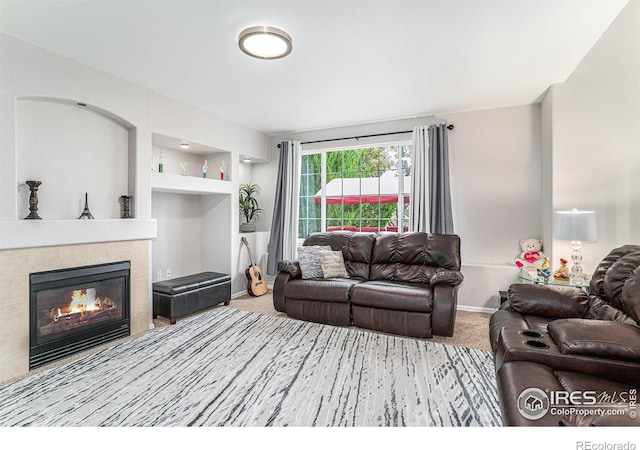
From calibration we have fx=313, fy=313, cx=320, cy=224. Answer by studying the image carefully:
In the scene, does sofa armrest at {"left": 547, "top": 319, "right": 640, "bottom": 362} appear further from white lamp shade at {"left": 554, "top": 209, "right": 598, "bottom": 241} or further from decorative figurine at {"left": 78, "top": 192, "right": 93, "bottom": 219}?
decorative figurine at {"left": 78, "top": 192, "right": 93, "bottom": 219}

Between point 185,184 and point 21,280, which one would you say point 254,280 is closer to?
point 185,184

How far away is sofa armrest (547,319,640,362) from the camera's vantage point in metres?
1.38

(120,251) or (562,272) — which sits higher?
(120,251)

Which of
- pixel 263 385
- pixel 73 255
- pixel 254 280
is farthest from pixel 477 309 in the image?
pixel 73 255

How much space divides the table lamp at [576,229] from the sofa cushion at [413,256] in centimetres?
100

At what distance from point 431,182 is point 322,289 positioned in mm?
2140

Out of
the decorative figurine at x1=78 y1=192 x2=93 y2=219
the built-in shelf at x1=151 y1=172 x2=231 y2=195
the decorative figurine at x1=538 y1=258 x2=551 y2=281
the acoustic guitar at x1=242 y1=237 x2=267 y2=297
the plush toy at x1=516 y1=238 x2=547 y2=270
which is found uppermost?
the built-in shelf at x1=151 y1=172 x2=231 y2=195

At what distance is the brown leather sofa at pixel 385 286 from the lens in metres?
3.09

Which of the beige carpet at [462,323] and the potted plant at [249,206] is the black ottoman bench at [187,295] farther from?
the potted plant at [249,206]

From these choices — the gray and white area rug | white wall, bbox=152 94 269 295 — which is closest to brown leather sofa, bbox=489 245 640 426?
the gray and white area rug

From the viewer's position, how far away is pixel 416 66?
9.68 feet

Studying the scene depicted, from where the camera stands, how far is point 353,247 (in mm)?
4148

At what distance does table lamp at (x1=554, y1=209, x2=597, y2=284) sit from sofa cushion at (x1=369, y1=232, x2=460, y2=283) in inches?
39.4
